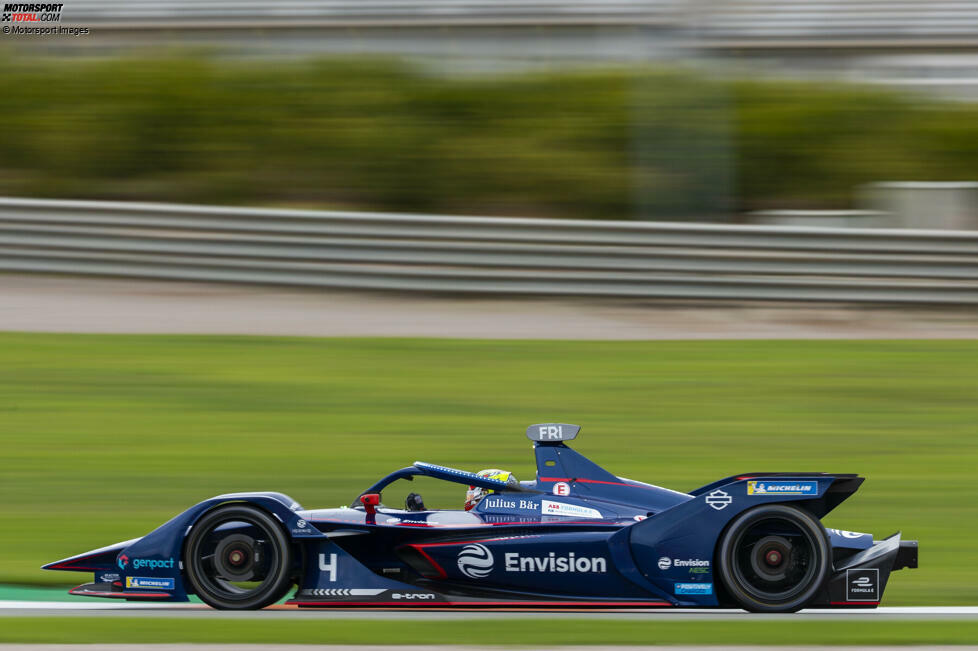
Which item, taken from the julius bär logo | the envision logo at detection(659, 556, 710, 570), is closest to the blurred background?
the julius bär logo

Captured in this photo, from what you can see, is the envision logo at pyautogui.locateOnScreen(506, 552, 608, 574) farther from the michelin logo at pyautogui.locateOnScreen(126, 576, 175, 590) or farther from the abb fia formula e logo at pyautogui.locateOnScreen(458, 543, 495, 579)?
the michelin logo at pyautogui.locateOnScreen(126, 576, 175, 590)

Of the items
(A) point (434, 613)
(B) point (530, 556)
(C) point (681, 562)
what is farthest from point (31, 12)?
(C) point (681, 562)

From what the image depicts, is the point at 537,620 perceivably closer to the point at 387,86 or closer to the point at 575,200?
the point at 575,200

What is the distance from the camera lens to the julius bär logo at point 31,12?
1561cm

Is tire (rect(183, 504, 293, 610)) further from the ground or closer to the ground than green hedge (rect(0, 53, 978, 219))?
closer to the ground

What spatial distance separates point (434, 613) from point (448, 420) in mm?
3286

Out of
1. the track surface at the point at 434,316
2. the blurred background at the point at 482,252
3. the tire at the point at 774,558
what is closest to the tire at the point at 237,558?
the blurred background at the point at 482,252

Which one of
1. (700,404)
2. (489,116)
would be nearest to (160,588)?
(700,404)

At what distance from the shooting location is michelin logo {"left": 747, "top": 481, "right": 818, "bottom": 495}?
179 inches

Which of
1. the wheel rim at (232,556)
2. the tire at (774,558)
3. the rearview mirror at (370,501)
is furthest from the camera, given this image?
the rearview mirror at (370,501)

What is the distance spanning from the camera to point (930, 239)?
432 inches

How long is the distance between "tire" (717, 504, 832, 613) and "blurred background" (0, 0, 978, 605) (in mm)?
950

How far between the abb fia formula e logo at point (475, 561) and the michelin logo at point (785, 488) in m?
0.99
